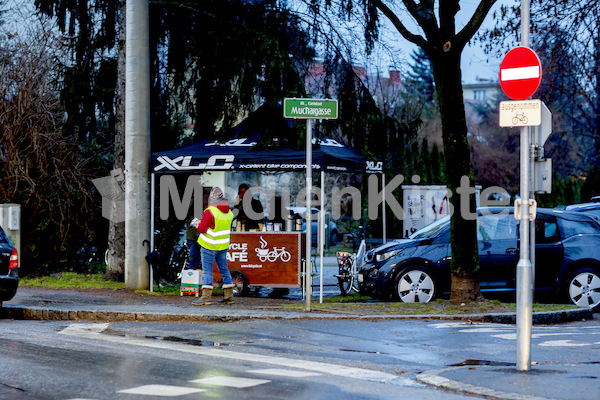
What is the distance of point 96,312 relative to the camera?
12.9 metres

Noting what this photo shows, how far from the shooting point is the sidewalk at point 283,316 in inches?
290

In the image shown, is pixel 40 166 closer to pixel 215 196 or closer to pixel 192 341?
pixel 215 196

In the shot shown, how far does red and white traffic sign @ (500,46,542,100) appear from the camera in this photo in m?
Result: 8.49

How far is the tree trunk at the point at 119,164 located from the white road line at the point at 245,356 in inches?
253

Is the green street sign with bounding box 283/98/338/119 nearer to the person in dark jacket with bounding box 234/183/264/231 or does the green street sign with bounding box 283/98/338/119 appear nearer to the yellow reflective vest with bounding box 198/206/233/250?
the yellow reflective vest with bounding box 198/206/233/250

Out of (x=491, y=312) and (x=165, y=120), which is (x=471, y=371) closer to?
(x=491, y=312)

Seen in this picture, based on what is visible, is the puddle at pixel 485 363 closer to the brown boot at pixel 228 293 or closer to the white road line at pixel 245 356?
the white road line at pixel 245 356

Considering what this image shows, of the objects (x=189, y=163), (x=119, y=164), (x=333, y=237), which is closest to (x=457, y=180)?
(x=189, y=163)

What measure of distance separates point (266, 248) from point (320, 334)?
4.99 m

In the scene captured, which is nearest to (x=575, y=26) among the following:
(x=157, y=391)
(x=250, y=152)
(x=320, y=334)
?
(x=250, y=152)

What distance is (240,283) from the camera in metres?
16.0

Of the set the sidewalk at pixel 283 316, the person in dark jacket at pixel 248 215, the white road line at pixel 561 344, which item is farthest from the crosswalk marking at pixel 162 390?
the person in dark jacket at pixel 248 215

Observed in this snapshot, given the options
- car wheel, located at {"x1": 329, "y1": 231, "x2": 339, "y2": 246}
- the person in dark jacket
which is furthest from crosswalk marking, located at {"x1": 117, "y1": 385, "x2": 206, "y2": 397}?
car wheel, located at {"x1": 329, "y1": 231, "x2": 339, "y2": 246}

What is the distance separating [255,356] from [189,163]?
7.13m
